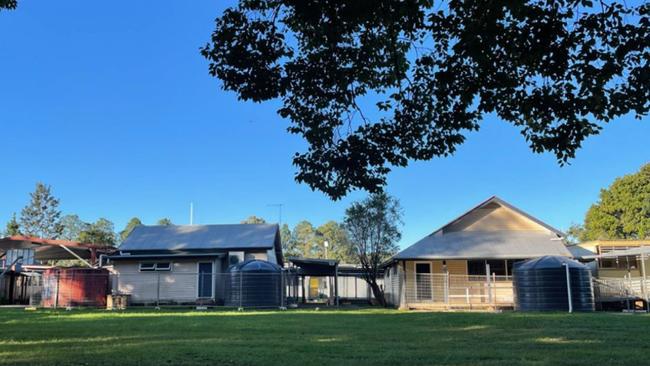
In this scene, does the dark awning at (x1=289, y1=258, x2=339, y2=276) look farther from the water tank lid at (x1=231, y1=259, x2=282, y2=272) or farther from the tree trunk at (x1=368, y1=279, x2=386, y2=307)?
the water tank lid at (x1=231, y1=259, x2=282, y2=272)

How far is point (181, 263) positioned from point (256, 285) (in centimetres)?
570

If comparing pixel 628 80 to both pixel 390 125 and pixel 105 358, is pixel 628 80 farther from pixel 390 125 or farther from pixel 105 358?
pixel 105 358

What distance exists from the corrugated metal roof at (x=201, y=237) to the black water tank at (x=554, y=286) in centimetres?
1206

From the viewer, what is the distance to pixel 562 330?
35.8 ft

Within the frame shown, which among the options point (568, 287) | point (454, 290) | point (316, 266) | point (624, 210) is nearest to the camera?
point (568, 287)

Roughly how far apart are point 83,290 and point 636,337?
20.6m

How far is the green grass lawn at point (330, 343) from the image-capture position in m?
7.03

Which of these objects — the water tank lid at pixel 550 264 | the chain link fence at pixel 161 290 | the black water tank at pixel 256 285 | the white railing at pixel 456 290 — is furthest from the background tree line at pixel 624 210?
the black water tank at pixel 256 285

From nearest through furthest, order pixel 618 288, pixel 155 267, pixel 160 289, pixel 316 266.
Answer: pixel 618 288, pixel 160 289, pixel 155 267, pixel 316 266

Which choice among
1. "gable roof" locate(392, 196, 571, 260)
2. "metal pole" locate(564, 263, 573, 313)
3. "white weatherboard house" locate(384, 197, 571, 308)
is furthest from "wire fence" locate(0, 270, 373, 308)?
"metal pole" locate(564, 263, 573, 313)

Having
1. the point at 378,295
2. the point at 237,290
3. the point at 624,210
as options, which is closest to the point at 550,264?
the point at 378,295

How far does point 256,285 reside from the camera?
2172cm

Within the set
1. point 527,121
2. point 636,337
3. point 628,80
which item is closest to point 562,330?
point 636,337

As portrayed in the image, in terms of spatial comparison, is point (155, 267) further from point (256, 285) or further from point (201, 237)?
point (256, 285)
